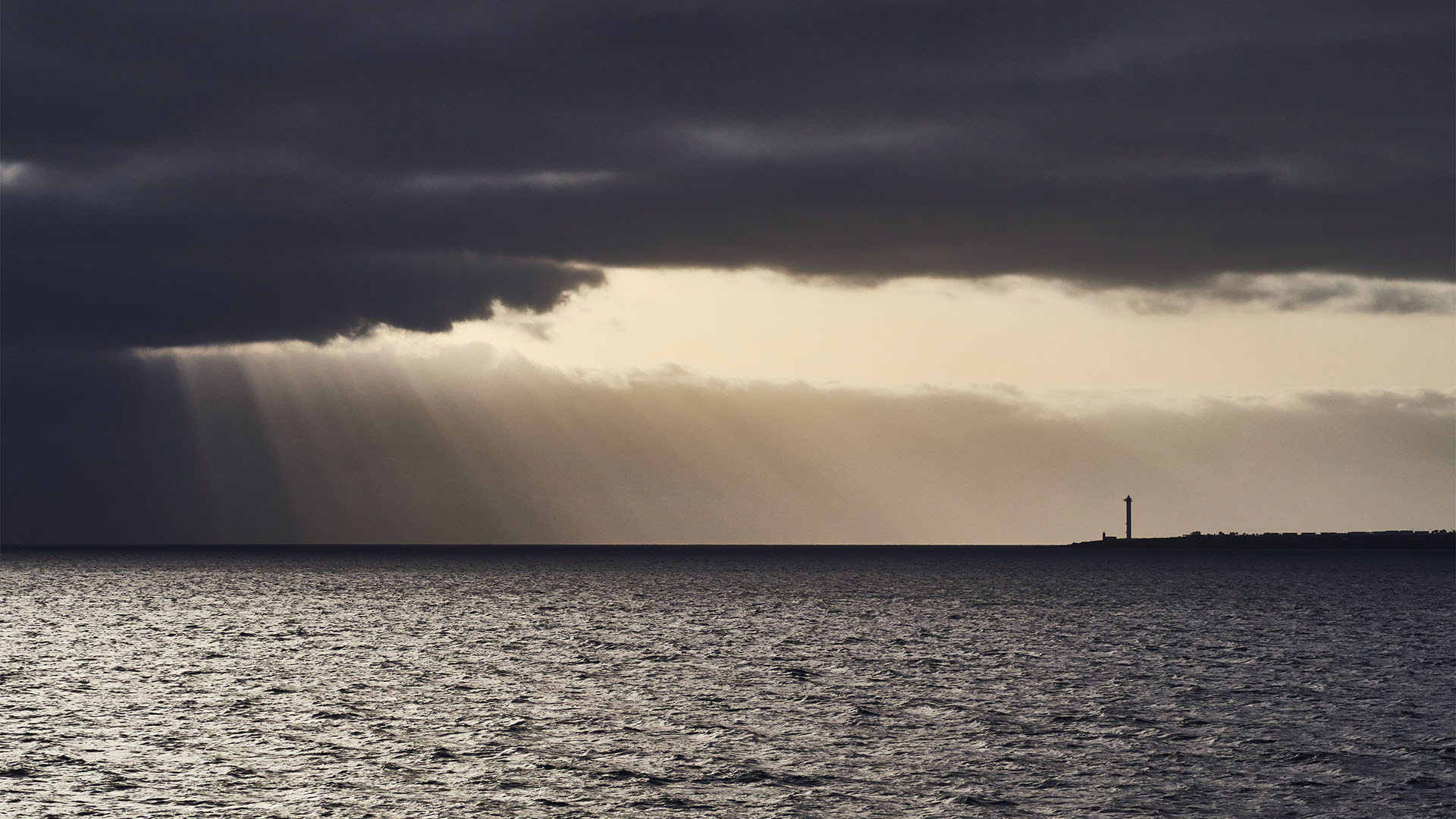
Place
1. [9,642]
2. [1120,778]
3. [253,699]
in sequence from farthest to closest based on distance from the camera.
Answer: [9,642] → [253,699] → [1120,778]

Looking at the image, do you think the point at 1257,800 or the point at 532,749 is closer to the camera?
the point at 1257,800

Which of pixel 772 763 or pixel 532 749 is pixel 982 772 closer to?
pixel 772 763

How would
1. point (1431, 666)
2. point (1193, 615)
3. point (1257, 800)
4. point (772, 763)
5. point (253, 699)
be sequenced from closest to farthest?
point (1257, 800) < point (772, 763) < point (253, 699) < point (1431, 666) < point (1193, 615)

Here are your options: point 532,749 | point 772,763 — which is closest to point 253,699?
point 532,749

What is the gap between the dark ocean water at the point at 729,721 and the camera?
39469 millimetres

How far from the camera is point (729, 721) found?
5572 cm

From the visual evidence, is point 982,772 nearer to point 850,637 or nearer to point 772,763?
point 772,763

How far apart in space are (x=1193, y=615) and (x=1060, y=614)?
1238cm

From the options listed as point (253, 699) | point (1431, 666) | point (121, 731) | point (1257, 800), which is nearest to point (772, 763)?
point (1257, 800)

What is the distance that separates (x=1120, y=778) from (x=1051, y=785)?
2618 mm

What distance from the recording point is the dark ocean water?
39469 mm

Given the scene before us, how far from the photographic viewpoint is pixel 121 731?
5184 cm

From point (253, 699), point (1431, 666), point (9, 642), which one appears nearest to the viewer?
point (253, 699)

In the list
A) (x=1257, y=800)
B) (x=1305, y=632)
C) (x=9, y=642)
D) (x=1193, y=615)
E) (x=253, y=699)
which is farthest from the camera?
(x=1193, y=615)
